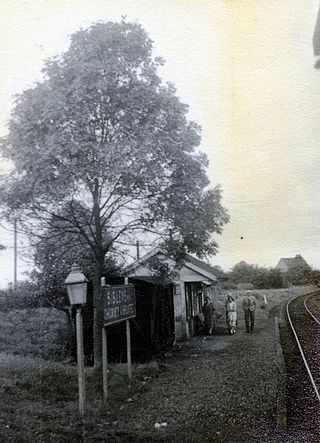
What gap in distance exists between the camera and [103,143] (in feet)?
28.2

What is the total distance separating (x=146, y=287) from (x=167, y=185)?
12.3 feet

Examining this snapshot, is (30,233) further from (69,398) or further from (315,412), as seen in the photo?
(315,412)

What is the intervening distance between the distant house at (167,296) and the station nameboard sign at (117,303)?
6.78 ft

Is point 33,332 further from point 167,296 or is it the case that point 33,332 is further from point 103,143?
point 103,143

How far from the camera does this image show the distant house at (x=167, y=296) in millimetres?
12086

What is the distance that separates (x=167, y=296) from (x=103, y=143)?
22.7 feet

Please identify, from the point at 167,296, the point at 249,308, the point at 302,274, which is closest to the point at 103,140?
the point at 167,296

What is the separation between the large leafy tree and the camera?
8.28 metres

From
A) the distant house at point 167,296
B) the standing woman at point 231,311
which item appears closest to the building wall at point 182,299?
the distant house at point 167,296

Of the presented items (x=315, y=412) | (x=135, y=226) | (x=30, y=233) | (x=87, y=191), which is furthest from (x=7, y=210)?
(x=315, y=412)

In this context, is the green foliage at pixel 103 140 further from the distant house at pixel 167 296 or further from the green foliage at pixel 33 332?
the green foliage at pixel 33 332

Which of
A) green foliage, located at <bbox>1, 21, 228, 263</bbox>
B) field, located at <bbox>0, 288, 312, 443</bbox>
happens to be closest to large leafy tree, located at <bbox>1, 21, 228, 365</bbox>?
green foliage, located at <bbox>1, 21, 228, 263</bbox>

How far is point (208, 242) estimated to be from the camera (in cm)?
1105

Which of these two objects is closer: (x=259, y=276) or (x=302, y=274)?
(x=302, y=274)
